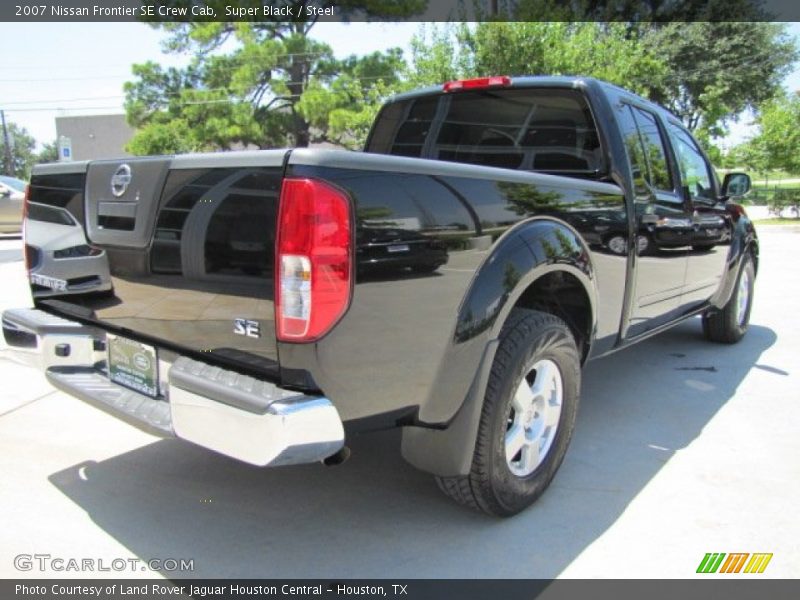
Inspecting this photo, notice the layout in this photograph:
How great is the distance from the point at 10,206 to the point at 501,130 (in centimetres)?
1358

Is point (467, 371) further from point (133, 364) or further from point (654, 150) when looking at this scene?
point (654, 150)

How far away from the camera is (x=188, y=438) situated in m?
2.21

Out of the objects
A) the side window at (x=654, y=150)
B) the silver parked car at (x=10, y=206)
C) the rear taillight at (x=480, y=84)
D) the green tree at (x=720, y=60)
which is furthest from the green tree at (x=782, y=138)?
the silver parked car at (x=10, y=206)

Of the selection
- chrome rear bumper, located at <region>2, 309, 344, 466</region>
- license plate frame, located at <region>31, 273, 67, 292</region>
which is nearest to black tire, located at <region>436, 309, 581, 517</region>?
chrome rear bumper, located at <region>2, 309, 344, 466</region>

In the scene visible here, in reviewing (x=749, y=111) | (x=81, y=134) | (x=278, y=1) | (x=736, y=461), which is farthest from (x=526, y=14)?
(x=81, y=134)

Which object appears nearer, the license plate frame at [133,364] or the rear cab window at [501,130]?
the license plate frame at [133,364]

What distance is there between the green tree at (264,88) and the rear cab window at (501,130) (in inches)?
639

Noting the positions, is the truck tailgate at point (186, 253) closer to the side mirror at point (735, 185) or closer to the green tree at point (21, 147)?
the side mirror at point (735, 185)

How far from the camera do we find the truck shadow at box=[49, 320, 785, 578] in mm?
2561

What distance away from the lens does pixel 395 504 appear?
2990mm

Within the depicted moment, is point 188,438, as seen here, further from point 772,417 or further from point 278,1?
point 278,1

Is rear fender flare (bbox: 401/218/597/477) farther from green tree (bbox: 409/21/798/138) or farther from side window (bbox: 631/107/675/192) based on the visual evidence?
green tree (bbox: 409/21/798/138)

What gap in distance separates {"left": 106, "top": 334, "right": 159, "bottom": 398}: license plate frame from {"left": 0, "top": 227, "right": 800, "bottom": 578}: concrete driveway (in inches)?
25.0
